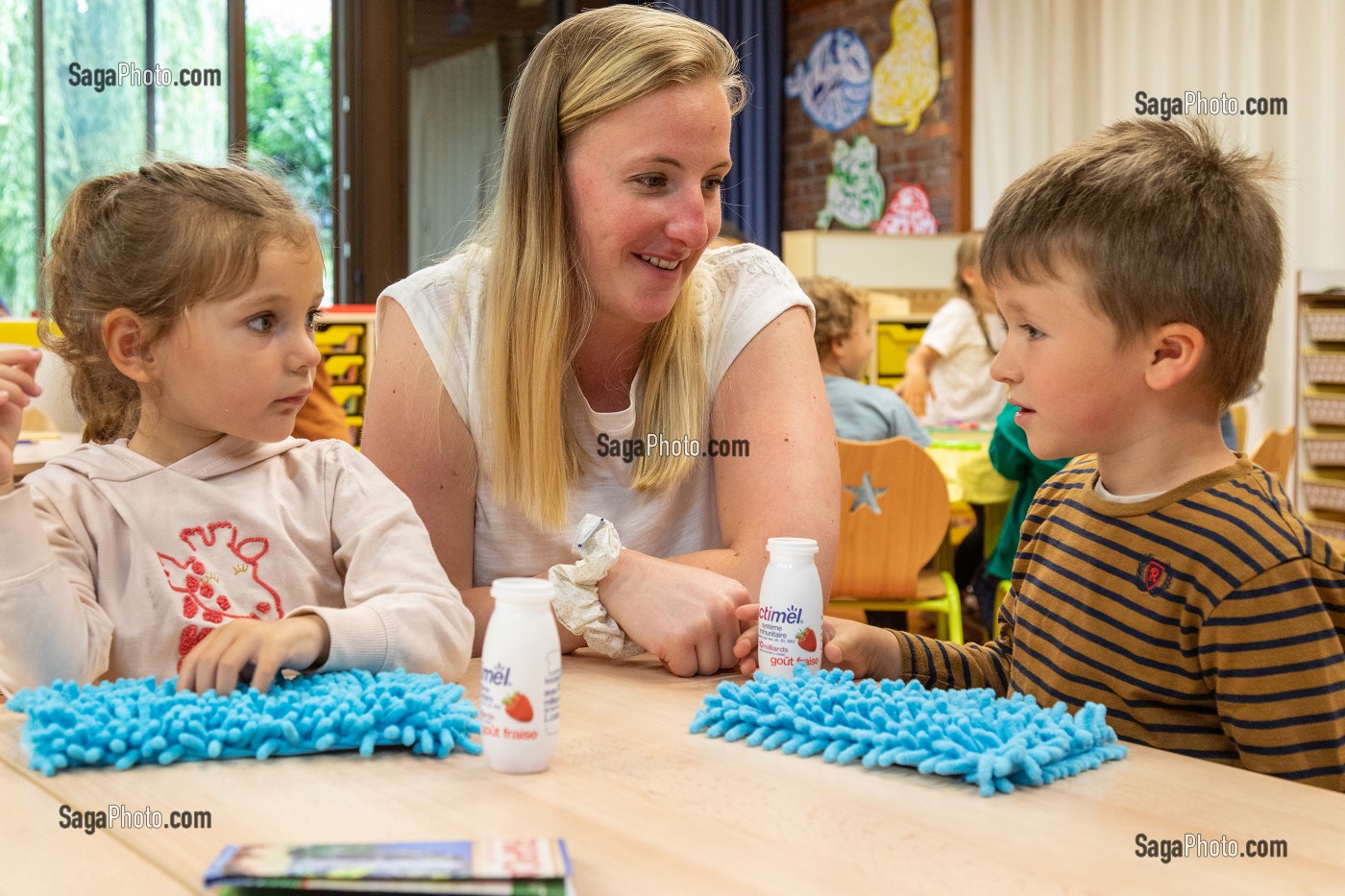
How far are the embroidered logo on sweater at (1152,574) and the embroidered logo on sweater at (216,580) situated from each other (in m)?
0.78

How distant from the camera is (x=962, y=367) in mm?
5461

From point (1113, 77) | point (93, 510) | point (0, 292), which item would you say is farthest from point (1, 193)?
point (93, 510)

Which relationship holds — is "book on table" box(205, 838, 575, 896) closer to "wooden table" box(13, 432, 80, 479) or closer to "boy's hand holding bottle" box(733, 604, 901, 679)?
"boy's hand holding bottle" box(733, 604, 901, 679)

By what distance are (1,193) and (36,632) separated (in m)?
6.12

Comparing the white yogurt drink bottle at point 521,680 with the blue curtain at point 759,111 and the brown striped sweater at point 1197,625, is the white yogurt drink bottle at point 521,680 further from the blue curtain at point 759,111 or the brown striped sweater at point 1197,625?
the blue curtain at point 759,111

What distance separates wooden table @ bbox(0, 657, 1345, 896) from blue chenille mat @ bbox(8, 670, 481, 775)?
2 cm

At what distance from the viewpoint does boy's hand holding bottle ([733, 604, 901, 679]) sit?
123 centimetres

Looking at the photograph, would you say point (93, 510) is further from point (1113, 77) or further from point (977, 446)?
point (1113, 77)

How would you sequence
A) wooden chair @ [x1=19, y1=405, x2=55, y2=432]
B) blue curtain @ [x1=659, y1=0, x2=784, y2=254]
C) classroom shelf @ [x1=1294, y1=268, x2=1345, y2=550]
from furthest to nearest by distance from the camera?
blue curtain @ [x1=659, y1=0, x2=784, y2=254] < classroom shelf @ [x1=1294, y1=268, x2=1345, y2=550] < wooden chair @ [x1=19, y1=405, x2=55, y2=432]

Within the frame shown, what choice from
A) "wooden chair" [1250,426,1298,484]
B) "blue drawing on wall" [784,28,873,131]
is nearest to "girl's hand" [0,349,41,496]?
"wooden chair" [1250,426,1298,484]

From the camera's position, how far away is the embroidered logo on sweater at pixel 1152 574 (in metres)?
1.10

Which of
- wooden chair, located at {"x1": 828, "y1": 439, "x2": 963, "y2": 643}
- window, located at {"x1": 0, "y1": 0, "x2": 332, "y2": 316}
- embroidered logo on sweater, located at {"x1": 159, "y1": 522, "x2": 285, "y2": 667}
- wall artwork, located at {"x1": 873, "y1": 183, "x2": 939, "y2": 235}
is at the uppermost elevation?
window, located at {"x1": 0, "y1": 0, "x2": 332, "y2": 316}

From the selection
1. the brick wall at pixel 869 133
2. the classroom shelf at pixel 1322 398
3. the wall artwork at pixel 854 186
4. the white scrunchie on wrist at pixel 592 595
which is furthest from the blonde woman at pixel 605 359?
the wall artwork at pixel 854 186

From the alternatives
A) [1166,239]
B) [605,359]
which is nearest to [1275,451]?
[605,359]
